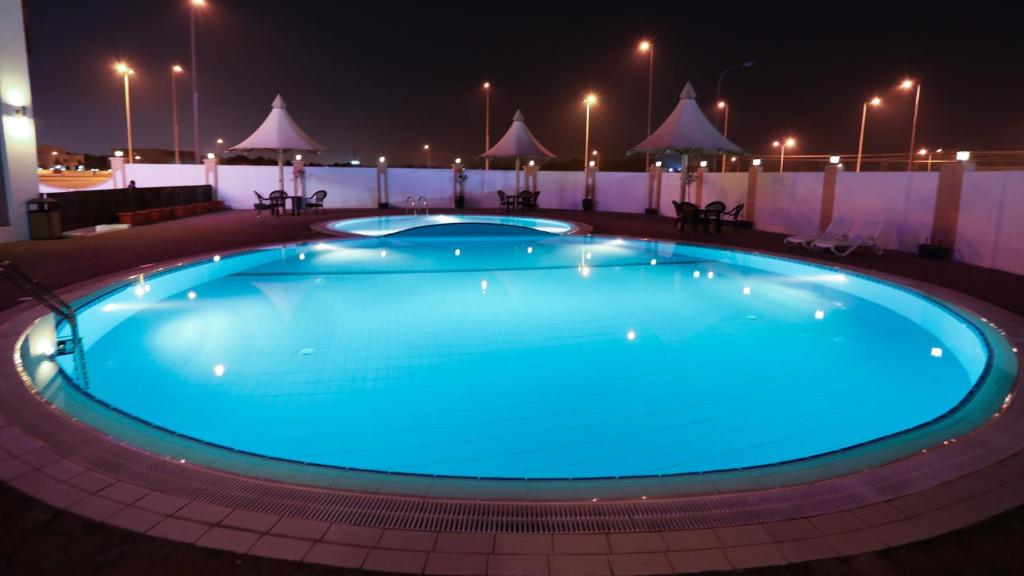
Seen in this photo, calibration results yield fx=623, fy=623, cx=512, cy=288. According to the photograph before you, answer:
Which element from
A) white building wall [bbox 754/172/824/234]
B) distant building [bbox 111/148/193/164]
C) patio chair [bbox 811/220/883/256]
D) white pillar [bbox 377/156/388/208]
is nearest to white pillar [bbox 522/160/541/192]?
white pillar [bbox 377/156/388/208]

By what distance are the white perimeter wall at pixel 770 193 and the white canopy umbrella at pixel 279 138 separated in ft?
10.7

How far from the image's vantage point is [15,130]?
11.6m

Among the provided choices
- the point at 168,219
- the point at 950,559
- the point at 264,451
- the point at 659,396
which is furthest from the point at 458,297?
the point at 168,219

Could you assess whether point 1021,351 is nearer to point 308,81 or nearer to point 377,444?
point 377,444

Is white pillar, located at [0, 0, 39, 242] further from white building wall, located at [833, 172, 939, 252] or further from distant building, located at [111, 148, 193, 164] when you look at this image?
distant building, located at [111, 148, 193, 164]

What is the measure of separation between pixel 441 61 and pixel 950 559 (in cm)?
3482

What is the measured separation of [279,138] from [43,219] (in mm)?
7234

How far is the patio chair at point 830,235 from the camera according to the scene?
39.5 ft

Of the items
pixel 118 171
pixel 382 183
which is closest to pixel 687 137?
pixel 382 183

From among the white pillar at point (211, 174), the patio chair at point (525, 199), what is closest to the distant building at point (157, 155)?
the white pillar at point (211, 174)

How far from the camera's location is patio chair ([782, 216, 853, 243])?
12.0 metres

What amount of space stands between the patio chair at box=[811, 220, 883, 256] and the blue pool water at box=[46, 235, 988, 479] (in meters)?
1.88

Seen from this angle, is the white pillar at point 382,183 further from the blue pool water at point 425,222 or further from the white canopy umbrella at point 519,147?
the white canopy umbrella at point 519,147

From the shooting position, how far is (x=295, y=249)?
12133 mm
